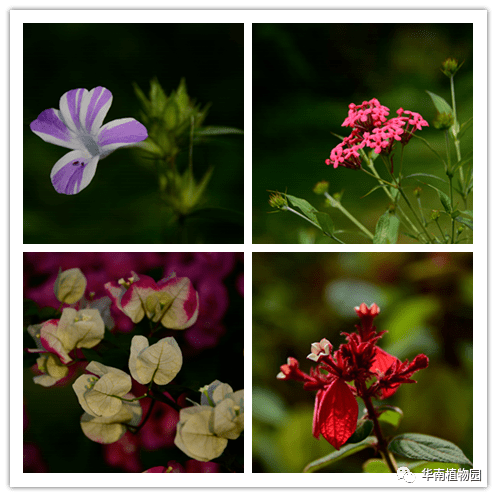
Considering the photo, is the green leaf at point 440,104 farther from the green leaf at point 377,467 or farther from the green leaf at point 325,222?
the green leaf at point 377,467

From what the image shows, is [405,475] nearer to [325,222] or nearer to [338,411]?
[338,411]

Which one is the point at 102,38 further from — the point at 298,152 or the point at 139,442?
the point at 139,442

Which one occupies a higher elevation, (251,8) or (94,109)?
(251,8)

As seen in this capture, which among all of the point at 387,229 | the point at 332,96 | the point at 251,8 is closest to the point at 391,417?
the point at 387,229

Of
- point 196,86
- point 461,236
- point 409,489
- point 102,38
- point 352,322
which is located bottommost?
point 409,489

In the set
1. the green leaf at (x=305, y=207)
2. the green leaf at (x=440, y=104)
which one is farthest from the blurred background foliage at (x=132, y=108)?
the green leaf at (x=440, y=104)

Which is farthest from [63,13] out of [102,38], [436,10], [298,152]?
[436,10]
